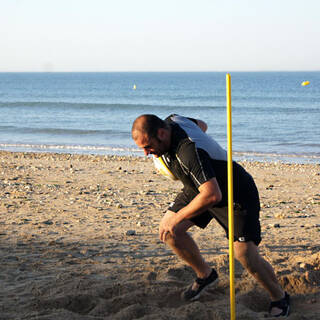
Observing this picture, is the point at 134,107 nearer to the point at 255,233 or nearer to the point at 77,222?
the point at 77,222

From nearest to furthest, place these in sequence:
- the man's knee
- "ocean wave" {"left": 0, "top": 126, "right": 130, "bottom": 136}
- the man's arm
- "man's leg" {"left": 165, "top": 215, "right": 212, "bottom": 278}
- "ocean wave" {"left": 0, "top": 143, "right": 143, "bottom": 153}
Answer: the man's arm
the man's knee
"man's leg" {"left": 165, "top": 215, "right": 212, "bottom": 278}
"ocean wave" {"left": 0, "top": 143, "right": 143, "bottom": 153}
"ocean wave" {"left": 0, "top": 126, "right": 130, "bottom": 136}

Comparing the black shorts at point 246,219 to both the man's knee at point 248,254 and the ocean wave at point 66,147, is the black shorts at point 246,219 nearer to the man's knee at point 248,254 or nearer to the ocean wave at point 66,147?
the man's knee at point 248,254

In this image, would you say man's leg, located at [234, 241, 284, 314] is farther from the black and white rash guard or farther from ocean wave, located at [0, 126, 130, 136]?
ocean wave, located at [0, 126, 130, 136]

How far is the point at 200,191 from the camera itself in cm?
379

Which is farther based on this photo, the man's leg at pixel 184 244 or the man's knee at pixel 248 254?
the man's leg at pixel 184 244

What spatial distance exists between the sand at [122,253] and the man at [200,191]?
408mm

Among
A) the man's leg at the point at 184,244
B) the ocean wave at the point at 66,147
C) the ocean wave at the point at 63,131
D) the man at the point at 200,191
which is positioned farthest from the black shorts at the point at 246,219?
the ocean wave at the point at 63,131

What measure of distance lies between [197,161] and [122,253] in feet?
8.47

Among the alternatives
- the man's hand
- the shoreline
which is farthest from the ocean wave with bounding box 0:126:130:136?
the man's hand

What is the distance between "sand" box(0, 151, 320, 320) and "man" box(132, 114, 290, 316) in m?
0.41

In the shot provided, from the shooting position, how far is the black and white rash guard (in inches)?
150

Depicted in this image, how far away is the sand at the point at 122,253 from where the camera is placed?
4.48 metres

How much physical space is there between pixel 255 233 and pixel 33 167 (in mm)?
10070

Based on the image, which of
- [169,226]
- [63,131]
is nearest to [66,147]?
[63,131]
